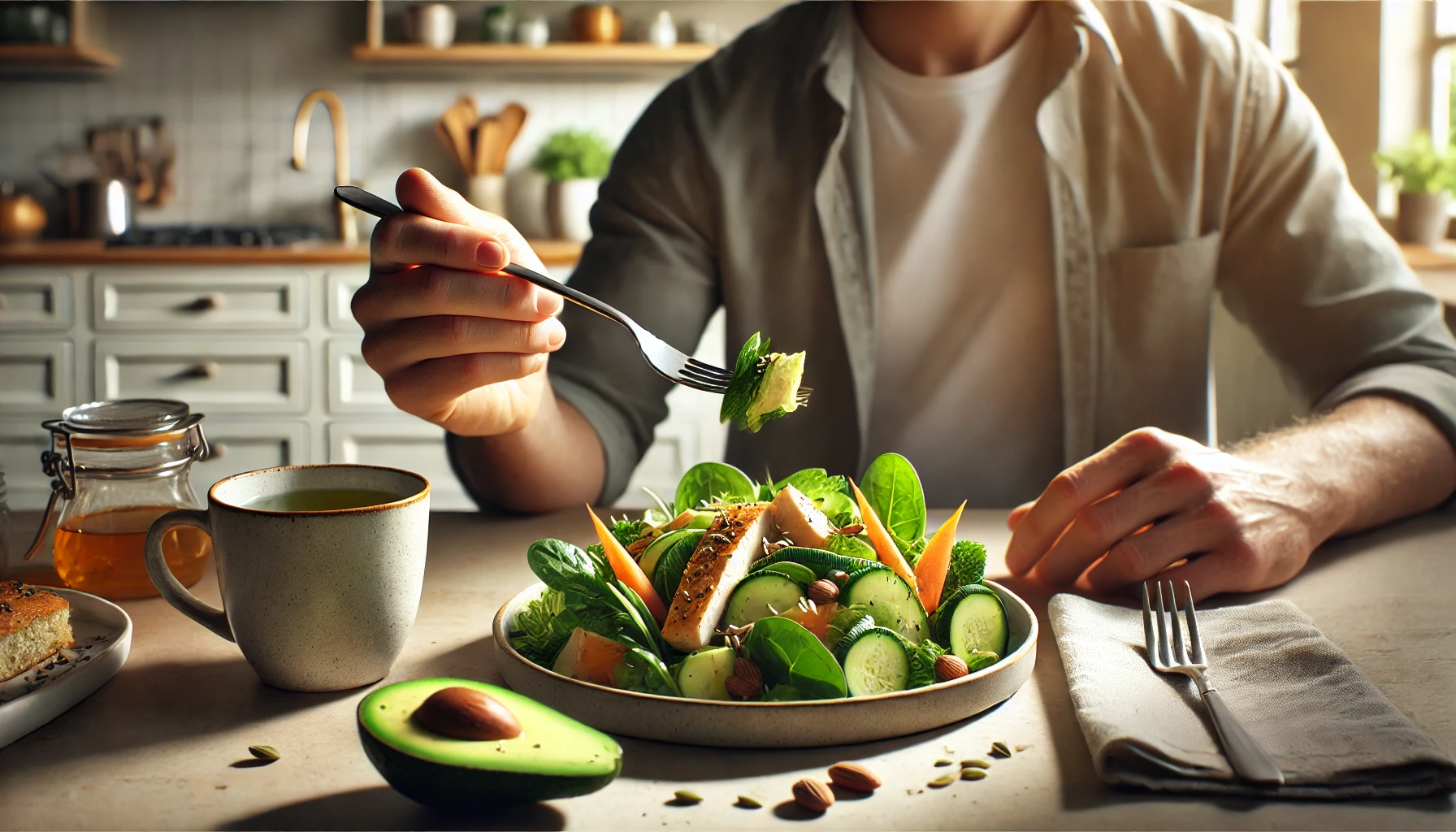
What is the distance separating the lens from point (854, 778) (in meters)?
0.62

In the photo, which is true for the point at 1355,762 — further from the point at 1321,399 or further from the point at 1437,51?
the point at 1437,51

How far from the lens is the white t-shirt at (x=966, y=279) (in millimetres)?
1785

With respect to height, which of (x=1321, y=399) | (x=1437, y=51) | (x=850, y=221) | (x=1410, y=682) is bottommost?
(x=1410, y=682)

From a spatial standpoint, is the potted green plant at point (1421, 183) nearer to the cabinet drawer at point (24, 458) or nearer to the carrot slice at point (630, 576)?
the carrot slice at point (630, 576)

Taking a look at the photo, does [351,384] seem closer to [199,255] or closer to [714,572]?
[199,255]

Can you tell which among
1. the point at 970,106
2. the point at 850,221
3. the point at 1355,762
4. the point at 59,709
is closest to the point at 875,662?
the point at 1355,762

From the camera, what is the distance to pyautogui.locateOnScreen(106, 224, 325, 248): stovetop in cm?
365

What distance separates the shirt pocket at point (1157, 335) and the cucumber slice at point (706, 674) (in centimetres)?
120

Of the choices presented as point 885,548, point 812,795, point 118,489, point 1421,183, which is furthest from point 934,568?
point 1421,183

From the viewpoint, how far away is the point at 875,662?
70 centimetres

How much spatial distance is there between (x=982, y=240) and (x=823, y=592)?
3.85 feet

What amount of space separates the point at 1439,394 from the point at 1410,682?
0.69 meters

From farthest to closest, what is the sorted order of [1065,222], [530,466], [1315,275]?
[1065,222] < [1315,275] < [530,466]

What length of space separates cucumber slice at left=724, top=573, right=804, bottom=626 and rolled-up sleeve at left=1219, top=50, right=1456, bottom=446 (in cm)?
98
